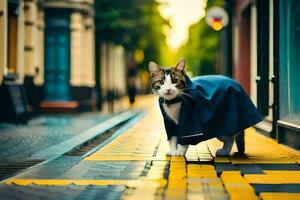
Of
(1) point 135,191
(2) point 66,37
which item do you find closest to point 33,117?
(2) point 66,37

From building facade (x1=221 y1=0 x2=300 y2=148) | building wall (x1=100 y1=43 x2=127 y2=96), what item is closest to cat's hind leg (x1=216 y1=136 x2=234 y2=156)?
building facade (x1=221 y1=0 x2=300 y2=148)

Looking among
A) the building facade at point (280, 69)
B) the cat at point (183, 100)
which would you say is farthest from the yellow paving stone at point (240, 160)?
the building facade at point (280, 69)

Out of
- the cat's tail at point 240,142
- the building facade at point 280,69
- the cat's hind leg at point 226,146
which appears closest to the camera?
the cat's hind leg at point 226,146

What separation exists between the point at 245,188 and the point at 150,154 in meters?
3.24

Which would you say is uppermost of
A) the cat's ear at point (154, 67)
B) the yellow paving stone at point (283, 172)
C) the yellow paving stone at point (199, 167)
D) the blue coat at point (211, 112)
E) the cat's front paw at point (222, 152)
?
the cat's ear at point (154, 67)

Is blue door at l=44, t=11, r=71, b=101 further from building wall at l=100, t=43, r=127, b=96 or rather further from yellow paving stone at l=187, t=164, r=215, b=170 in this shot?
yellow paving stone at l=187, t=164, r=215, b=170

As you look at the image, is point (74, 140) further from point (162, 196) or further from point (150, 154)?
point (162, 196)

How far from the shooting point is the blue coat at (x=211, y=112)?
8.16 metres

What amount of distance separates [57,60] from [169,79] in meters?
16.3

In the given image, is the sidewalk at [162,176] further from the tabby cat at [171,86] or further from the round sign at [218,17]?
the round sign at [218,17]

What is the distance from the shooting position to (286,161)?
328 inches

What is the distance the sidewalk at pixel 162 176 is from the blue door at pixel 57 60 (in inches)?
559

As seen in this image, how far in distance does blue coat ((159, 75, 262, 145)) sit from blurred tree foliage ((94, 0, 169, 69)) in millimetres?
17598

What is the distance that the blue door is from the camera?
23859 mm
